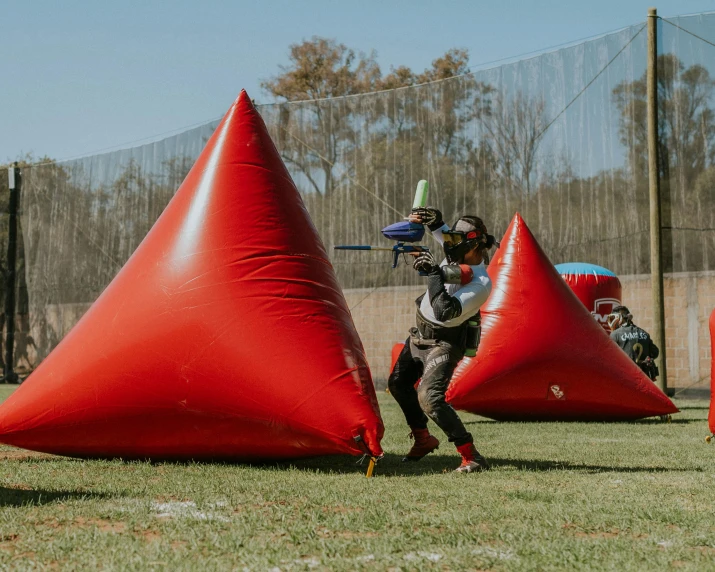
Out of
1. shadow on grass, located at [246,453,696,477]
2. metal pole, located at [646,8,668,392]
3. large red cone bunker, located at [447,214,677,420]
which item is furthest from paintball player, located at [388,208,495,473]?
metal pole, located at [646,8,668,392]

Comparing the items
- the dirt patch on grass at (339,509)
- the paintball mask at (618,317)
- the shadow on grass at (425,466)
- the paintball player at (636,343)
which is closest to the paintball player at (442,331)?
the shadow on grass at (425,466)

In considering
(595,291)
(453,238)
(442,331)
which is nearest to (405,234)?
(453,238)

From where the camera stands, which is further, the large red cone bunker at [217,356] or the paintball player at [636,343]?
the paintball player at [636,343]

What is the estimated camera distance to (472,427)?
763cm

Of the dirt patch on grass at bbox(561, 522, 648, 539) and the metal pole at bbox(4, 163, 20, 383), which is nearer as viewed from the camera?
the dirt patch on grass at bbox(561, 522, 648, 539)

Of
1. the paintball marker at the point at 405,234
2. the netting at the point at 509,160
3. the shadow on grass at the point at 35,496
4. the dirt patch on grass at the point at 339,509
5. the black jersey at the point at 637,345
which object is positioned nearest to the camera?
the dirt patch on grass at the point at 339,509

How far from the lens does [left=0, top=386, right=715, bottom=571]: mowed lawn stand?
2.75 metres

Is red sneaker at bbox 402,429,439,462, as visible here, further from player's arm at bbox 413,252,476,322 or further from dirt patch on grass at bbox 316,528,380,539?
dirt patch on grass at bbox 316,528,380,539

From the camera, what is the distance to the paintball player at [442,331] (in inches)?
188

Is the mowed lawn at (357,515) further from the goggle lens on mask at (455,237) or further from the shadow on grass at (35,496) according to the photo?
the goggle lens on mask at (455,237)

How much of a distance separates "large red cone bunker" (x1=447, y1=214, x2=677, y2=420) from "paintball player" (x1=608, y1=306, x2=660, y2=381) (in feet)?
6.99

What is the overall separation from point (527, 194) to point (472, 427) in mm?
6295

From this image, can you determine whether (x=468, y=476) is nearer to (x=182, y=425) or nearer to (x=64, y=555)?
(x=182, y=425)

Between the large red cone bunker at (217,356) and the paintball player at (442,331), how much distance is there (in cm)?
34
